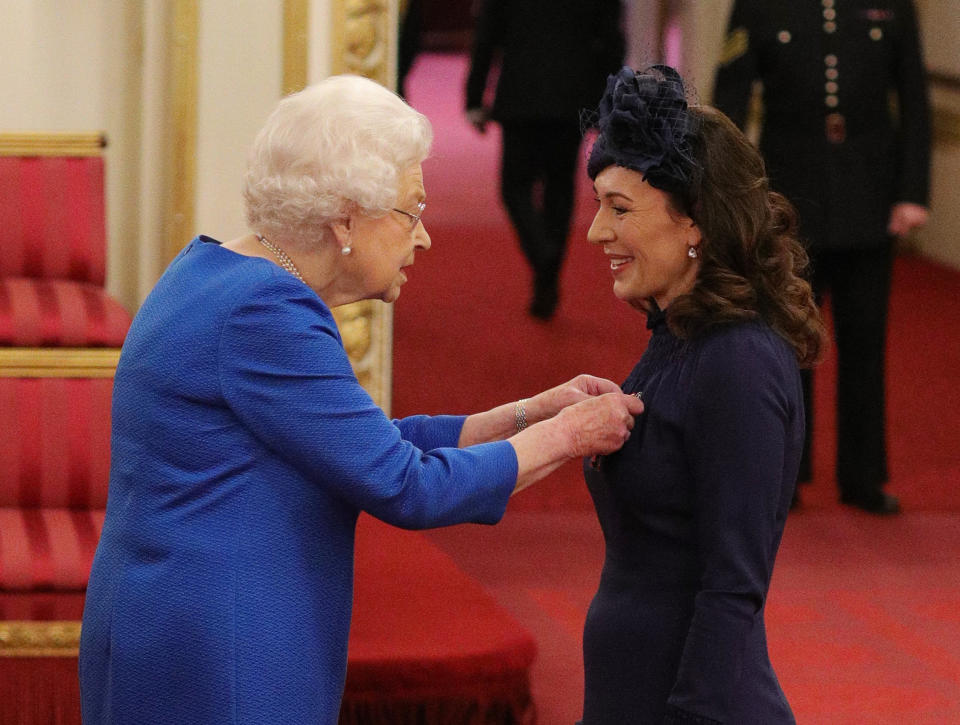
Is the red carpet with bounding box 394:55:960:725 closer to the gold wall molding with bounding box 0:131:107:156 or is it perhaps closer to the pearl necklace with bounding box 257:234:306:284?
the pearl necklace with bounding box 257:234:306:284

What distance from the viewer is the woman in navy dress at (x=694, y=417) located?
1701 millimetres

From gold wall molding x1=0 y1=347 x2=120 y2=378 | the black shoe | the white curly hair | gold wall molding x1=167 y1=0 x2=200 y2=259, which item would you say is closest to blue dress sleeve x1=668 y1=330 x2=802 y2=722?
the white curly hair

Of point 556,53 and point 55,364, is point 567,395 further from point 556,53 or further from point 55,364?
point 556,53

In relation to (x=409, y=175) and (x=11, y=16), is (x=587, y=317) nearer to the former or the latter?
(x=11, y=16)

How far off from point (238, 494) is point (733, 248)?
660 millimetres

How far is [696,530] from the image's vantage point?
1.77 metres

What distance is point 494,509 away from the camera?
184 cm

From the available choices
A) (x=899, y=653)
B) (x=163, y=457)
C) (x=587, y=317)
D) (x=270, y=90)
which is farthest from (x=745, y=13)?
(x=163, y=457)

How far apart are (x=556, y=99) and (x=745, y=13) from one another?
168cm

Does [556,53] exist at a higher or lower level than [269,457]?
higher

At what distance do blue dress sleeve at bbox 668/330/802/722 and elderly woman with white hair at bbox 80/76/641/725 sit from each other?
16cm

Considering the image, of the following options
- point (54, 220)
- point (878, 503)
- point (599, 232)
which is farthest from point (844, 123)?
point (599, 232)

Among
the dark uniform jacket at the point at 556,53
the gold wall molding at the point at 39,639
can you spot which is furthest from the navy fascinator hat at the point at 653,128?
the dark uniform jacket at the point at 556,53

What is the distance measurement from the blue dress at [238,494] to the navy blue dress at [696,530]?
0.21 m
